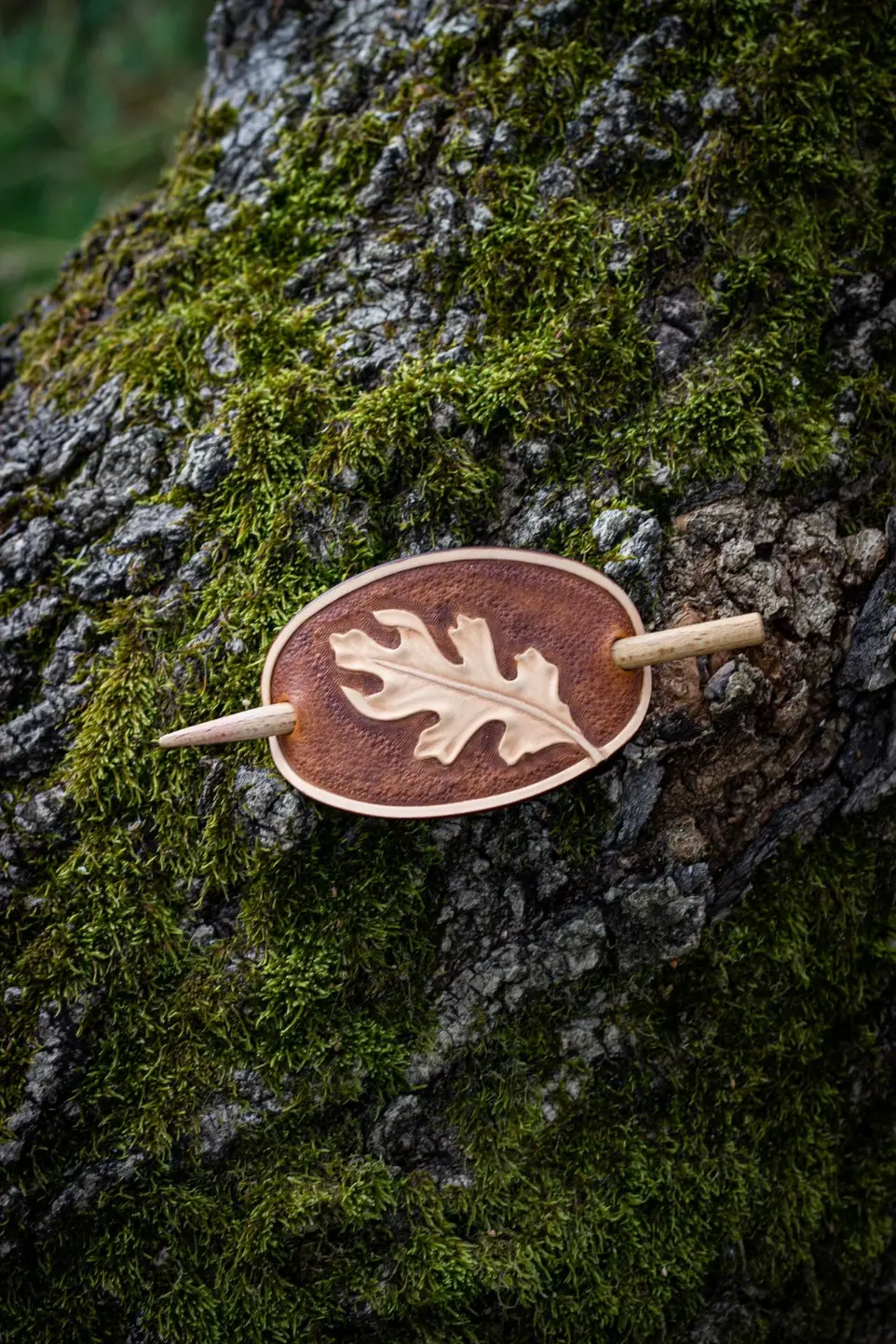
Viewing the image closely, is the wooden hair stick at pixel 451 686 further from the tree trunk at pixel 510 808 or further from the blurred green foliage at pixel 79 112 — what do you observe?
the blurred green foliage at pixel 79 112

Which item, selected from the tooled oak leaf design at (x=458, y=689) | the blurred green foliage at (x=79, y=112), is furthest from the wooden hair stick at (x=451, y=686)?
the blurred green foliage at (x=79, y=112)

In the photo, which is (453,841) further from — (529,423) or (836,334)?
(836,334)

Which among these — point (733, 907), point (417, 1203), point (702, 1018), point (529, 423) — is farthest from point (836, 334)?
point (417, 1203)

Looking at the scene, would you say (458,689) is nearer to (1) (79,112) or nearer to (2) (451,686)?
(2) (451,686)

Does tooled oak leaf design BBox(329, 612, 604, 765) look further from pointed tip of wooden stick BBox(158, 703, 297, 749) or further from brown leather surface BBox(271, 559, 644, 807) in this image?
pointed tip of wooden stick BBox(158, 703, 297, 749)

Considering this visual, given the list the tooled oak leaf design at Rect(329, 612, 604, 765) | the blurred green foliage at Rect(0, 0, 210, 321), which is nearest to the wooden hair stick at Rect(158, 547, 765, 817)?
the tooled oak leaf design at Rect(329, 612, 604, 765)
